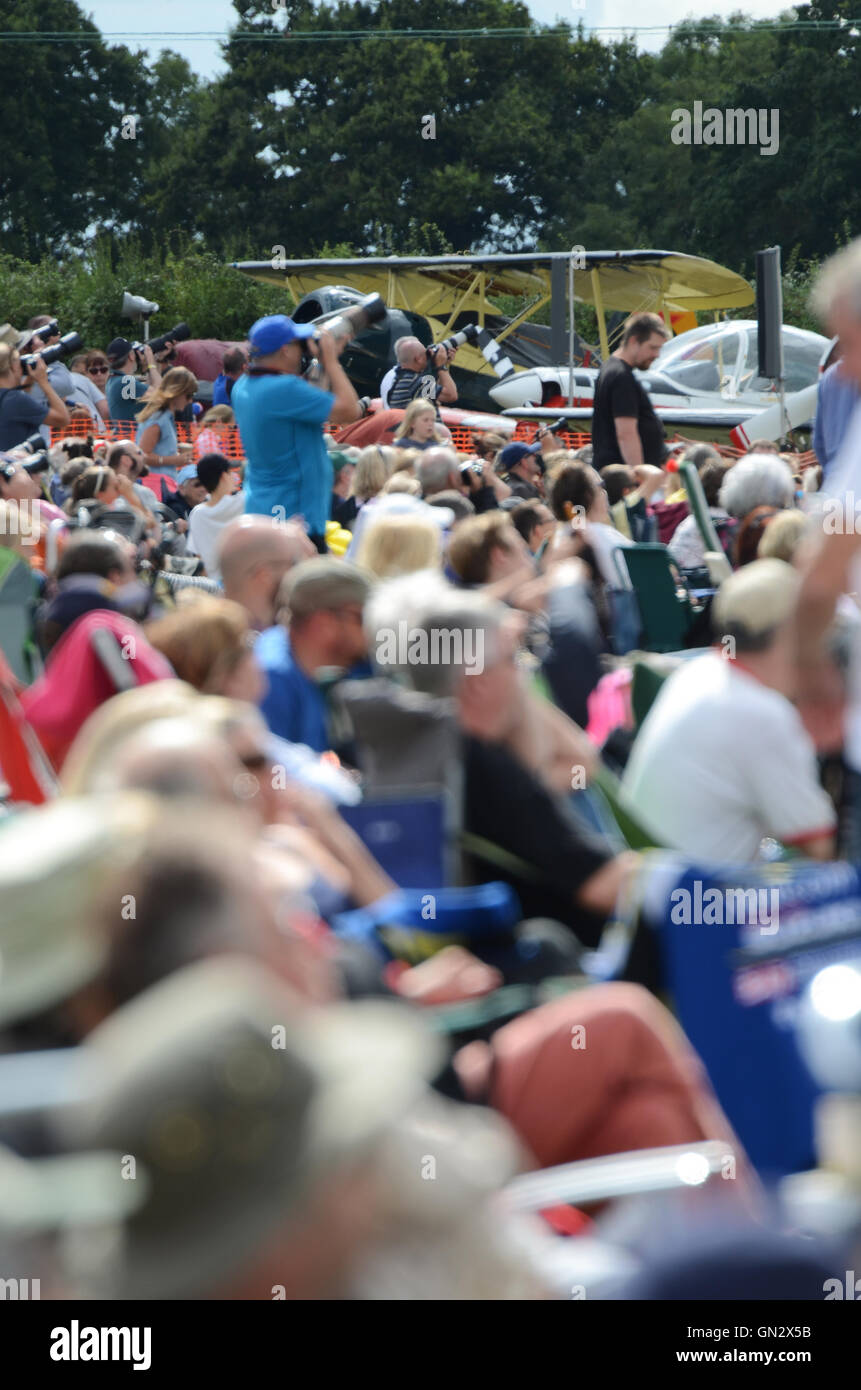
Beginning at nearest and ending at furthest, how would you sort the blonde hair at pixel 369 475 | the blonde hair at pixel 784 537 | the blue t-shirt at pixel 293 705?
1. the blue t-shirt at pixel 293 705
2. the blonde hair at pixel 784 537
3. the blonde hair at pixel 369 475

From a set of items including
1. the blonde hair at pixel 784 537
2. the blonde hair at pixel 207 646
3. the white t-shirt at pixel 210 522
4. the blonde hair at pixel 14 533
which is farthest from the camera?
the white t-shirt at pixel 210 522

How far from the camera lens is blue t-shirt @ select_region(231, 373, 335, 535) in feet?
22.6

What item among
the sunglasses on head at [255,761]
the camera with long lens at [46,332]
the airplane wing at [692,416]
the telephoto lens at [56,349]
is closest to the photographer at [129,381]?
the telephoto lens at [56,349]

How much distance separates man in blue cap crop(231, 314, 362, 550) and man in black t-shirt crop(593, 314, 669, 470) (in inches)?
66.6

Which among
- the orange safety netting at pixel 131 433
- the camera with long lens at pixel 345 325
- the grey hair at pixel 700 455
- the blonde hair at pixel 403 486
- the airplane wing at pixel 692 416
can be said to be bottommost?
the airplane wing at pixel 692 416

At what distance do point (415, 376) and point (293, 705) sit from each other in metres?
8.91

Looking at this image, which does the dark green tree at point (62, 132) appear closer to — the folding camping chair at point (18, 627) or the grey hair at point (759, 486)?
the grey hair at point (759, 486)

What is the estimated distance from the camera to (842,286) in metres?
3.09

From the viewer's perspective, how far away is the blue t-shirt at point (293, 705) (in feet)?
14.5

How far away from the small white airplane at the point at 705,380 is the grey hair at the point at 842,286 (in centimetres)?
1536

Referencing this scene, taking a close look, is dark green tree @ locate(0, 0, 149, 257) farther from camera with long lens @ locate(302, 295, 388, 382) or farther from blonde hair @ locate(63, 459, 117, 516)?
blonde hair @ locate(63, 459, 117, 516)

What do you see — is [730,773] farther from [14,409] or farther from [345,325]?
[14,409]
